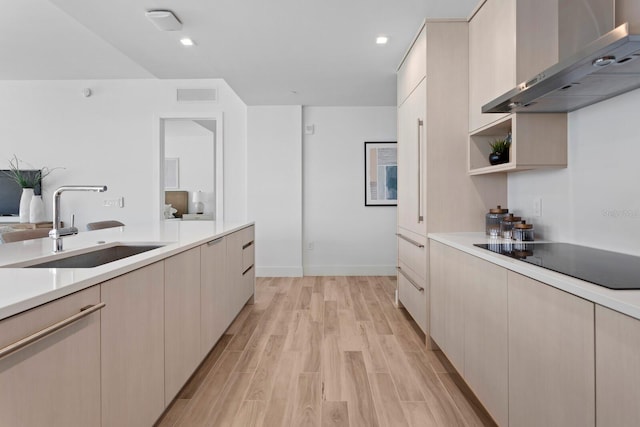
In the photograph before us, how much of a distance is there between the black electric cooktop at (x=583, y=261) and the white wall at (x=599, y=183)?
0.30 ft

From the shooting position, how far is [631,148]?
147 centimetres

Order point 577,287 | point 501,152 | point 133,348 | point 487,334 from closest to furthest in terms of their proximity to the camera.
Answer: point 577,287 < point 133,348 < point 487,334 < point 501,152

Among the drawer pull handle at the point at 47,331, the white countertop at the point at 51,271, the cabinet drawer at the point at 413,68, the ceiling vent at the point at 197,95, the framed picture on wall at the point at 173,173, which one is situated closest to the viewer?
the drawer pull handle at the point at 47,331

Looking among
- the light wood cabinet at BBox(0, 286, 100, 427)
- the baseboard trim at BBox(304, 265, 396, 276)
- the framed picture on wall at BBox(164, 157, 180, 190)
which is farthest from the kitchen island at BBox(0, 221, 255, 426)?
the framed picture on wall at BBox(164, 157, 180, 190)

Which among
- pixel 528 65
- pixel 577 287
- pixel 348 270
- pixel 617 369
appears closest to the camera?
pixel 617 369

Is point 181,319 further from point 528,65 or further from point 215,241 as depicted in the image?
point 528,65

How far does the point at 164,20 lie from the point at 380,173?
11.0 feet

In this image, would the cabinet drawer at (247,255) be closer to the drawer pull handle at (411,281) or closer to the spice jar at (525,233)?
the drawer pull handle at (411,281)

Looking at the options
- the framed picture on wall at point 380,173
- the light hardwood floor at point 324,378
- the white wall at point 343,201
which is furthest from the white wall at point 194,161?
the light hardwood floor at point 324,378

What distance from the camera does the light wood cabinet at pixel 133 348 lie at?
116cm

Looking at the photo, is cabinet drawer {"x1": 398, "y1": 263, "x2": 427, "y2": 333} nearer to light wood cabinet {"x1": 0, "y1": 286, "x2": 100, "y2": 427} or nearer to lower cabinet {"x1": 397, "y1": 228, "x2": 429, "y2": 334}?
lower cabinet {"x1": 397, "y1": 228, "x2": 429, "y2": 334}

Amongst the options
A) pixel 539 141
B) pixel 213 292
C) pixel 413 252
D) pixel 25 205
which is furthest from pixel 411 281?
pixel 25 205

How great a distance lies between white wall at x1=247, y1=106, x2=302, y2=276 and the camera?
504 centimetres

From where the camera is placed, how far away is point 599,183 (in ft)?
5.38
